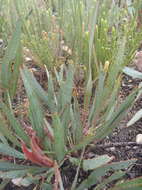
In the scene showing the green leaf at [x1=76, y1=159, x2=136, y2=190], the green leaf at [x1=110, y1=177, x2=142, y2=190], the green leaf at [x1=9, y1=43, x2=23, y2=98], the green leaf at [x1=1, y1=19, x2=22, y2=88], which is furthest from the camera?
the green leaf at [x1=9, y1=43, x2=23, y2=98]

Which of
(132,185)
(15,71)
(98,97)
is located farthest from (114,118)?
(15,71)

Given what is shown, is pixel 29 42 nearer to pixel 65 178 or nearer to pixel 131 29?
pixel 131 29

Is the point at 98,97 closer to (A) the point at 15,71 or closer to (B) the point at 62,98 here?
(B) the point at 62,98

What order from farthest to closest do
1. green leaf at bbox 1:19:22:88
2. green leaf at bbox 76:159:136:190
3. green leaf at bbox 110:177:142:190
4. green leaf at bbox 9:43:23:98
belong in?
green leaf at bbox 9:43:23:98 < green leaf at bbox 1:19:22:88 < green leaf at bbox 76:159:136:190 < green leaf at bbox 110:177:142:190

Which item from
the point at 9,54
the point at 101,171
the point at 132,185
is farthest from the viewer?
the point at 9,54

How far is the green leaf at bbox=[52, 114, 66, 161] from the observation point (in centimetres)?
82

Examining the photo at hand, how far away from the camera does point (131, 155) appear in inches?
42.8

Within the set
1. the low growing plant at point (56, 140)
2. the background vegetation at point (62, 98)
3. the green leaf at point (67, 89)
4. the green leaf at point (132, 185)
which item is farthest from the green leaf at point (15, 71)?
the green leaf at point (132, 185)

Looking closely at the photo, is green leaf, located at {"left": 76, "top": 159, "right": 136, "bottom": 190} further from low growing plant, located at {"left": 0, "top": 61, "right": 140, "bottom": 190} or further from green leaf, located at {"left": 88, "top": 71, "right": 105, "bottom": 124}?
green leaf, located at {"left": 88, "top": 71, "right": 105, "bottom": 124}

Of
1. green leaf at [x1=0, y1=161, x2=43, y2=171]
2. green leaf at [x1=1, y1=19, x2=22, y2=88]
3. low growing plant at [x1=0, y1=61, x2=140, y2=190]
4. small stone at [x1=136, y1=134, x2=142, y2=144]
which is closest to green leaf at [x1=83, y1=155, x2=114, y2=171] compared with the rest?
low growing plant at [x1=0, y1=61, x2=140, y2=190]

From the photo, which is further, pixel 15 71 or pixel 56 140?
pixel 15 71

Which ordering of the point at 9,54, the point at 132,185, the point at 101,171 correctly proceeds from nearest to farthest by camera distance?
the point at 132,185 < the point at 101,171 < the point at 9,54

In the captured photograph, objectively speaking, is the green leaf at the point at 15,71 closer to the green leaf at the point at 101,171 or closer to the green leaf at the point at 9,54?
the green leaf at the point at 9,54

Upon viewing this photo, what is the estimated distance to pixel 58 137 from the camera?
0.86m
